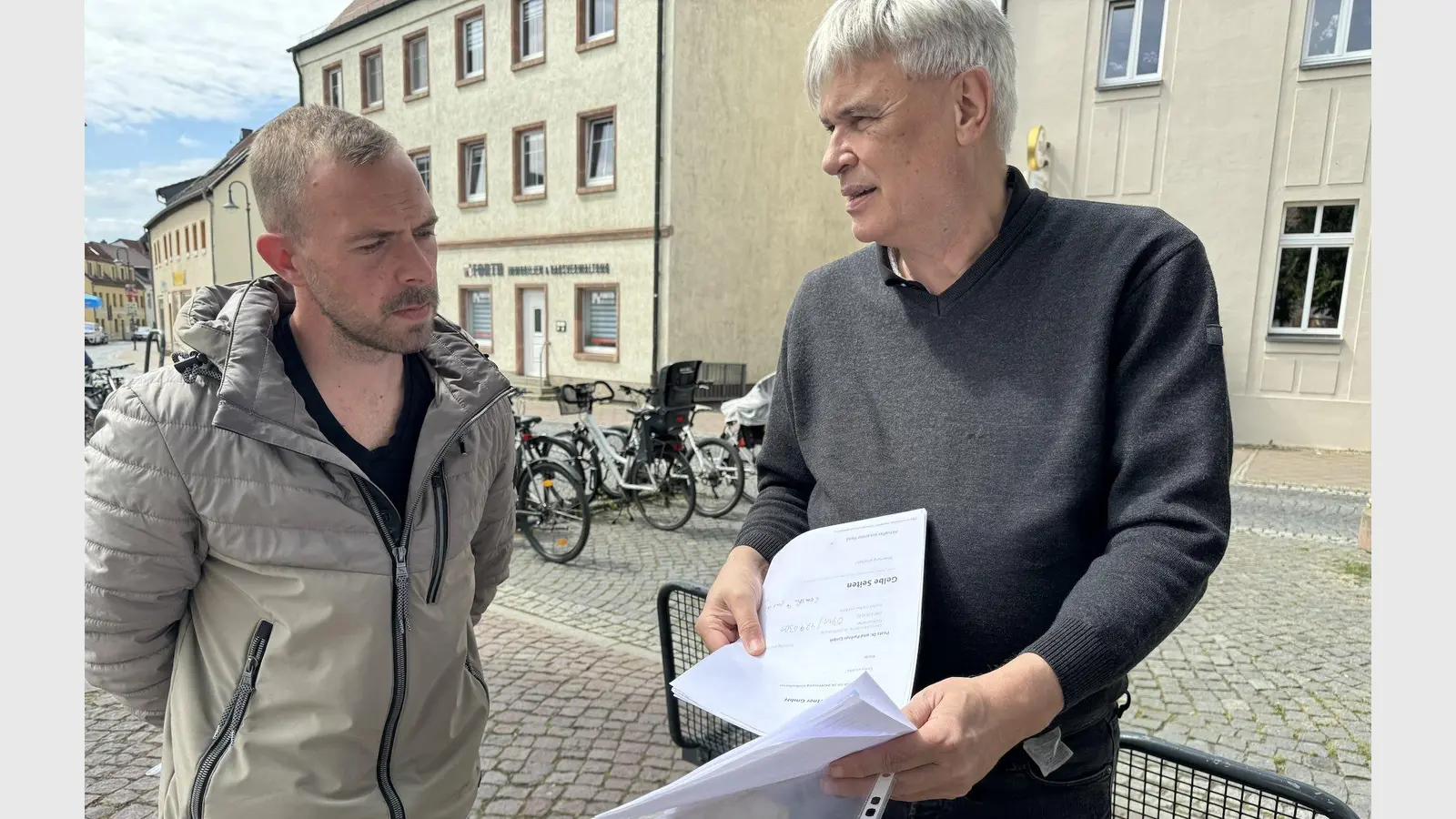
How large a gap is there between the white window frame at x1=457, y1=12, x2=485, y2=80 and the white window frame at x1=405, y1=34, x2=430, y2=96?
1.41m

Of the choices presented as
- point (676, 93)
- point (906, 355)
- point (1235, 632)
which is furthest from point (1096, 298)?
point (676, 93)

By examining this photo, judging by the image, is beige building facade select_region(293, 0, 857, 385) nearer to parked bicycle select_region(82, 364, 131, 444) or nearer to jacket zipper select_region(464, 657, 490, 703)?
parked bicycle select_region(82, 364, 131, 444)

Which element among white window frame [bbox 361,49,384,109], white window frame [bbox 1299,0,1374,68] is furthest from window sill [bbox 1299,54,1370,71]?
white window frame [bbox 361,49,384,109]

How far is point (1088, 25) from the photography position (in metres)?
11.2

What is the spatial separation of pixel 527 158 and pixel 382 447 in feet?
64.0

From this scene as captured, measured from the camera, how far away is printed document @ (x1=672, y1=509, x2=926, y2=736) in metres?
1.07

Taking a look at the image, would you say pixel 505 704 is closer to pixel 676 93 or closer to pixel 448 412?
pixel 448 412

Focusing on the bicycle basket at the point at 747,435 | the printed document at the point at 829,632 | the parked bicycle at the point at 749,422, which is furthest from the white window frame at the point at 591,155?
the printed document at the point at 829,632

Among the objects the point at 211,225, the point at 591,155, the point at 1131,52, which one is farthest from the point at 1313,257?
the point at 211,225

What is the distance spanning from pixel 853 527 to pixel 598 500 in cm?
629

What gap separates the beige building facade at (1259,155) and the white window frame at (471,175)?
45.5ft

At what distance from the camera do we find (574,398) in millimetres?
6973

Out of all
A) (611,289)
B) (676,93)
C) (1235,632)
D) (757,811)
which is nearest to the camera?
(757,811)

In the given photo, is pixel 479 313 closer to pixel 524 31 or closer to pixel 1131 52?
pixel 524 31
